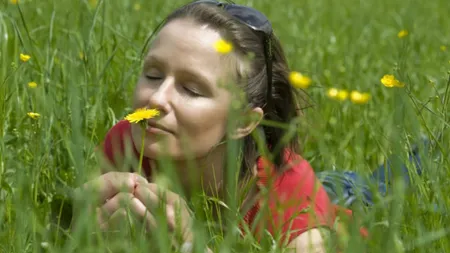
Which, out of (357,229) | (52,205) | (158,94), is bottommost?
(52,205)

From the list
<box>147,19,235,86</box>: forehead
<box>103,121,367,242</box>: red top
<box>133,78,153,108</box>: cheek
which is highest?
<box>147,19,235,86</box>: forehead

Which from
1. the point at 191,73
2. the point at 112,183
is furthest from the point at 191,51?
the point at 112,183

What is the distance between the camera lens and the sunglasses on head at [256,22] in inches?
102

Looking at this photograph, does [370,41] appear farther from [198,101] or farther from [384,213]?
[384,213]

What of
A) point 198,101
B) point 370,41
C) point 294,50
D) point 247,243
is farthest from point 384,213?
point 370,41

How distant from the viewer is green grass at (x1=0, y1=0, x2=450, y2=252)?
184 cm

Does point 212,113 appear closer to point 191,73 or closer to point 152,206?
point 191,73

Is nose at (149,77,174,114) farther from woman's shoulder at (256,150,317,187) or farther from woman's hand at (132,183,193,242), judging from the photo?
woman's shoulder at (256,150,317,187)

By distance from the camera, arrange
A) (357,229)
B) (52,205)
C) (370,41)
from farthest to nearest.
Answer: (370,41) → (52,205) → (357,229)

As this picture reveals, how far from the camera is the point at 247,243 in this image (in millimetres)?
1859

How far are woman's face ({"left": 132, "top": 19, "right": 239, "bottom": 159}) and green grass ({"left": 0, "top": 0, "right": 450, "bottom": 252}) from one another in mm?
178

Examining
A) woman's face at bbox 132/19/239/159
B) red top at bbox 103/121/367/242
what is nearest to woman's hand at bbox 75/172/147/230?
woman's face at bbox 132/19/239/159

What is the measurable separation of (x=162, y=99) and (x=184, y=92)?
2.9 inches

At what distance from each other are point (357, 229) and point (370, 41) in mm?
3615
